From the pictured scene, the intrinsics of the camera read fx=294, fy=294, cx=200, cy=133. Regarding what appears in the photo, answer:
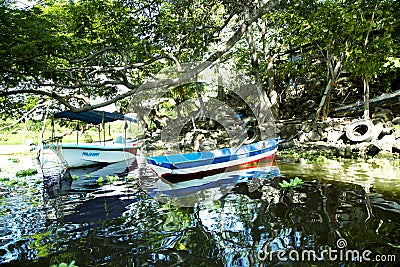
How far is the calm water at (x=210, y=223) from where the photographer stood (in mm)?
3879

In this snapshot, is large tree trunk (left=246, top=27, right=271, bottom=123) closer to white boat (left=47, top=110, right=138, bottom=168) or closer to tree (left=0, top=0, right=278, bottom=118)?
tree (left=0, top=0, right=278, bottom=118)

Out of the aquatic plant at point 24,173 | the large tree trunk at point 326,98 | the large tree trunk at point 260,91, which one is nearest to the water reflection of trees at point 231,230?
the aquatic plant at point 24,173

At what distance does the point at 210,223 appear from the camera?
17.1ft

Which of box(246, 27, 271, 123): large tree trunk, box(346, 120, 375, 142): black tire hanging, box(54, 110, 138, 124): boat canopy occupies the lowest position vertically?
box(346, 120, 375, 142): black tire hanging

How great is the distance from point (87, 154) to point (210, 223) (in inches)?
413

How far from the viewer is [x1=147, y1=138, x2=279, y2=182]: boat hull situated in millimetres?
8562

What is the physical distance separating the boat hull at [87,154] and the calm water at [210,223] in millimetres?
4875

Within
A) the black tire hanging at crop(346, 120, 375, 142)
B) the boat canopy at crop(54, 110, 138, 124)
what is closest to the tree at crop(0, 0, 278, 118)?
the boat canopy at crop(54, 110, 138, 124)

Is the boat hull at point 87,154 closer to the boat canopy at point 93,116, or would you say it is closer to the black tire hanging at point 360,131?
the boat canopy at point 93,116

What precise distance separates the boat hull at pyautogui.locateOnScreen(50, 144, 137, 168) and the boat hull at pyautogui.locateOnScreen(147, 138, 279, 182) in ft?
20.6

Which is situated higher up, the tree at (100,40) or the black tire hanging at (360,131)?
the tree at (100,40)

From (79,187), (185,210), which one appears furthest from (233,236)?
(79,187)

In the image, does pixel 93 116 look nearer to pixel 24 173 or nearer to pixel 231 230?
pixel 24 173

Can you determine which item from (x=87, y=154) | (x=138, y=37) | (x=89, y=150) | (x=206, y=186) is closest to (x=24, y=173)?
(x=87, y=154)
